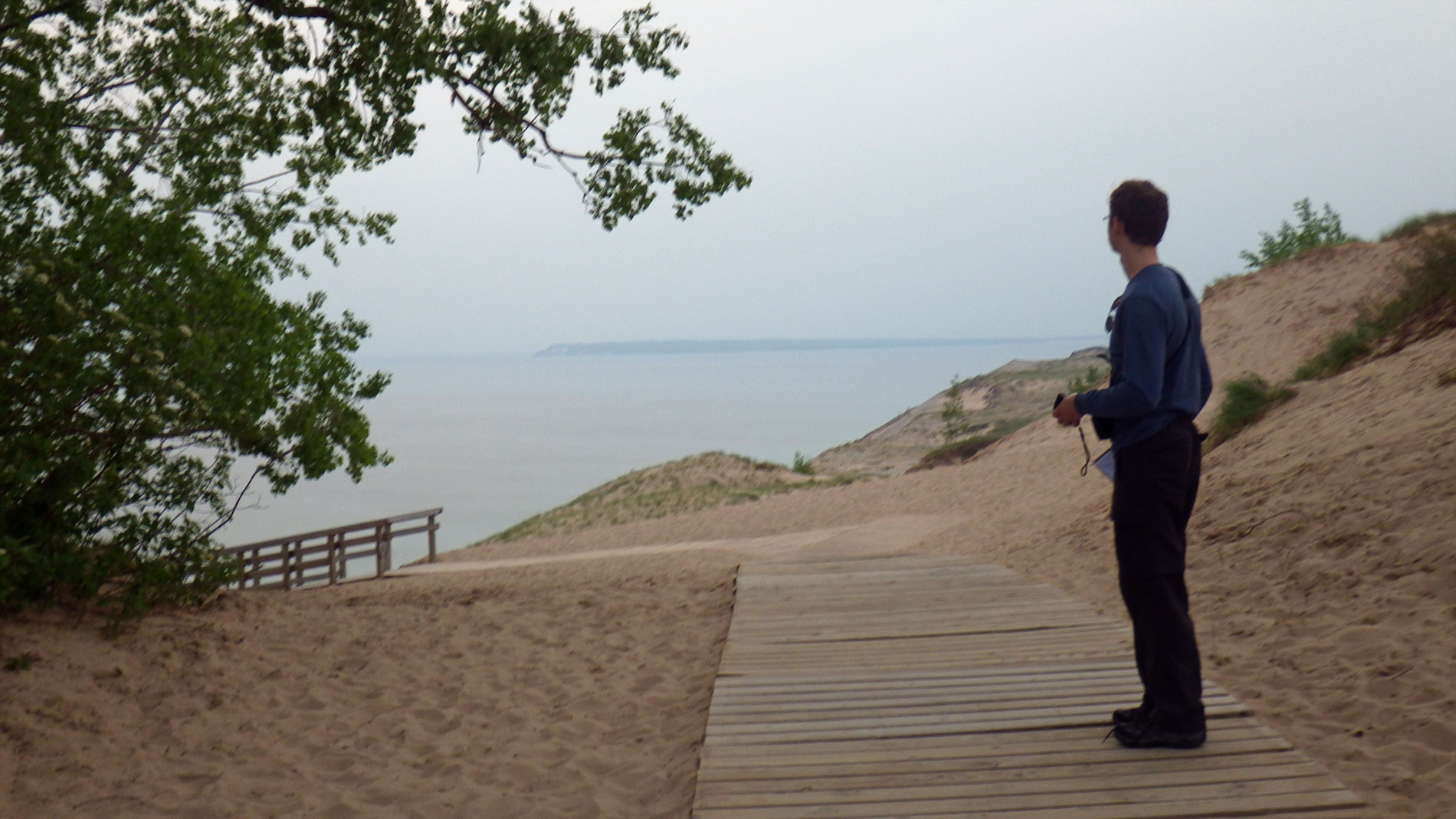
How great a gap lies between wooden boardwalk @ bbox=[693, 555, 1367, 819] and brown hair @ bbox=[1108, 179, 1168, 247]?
1887 millimetres

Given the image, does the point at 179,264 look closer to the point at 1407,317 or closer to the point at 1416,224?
the point at 1407,317

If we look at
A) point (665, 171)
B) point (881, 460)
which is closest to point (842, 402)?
point (881, 460)

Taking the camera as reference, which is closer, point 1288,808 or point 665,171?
point 1288,808

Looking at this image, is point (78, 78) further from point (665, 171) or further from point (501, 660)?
point (501, 660)

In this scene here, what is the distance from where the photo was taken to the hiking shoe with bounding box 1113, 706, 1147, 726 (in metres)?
4.12

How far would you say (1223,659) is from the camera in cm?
550

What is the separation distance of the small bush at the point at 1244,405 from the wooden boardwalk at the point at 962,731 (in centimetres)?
Result: 642

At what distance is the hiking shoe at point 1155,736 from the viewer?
3965mm

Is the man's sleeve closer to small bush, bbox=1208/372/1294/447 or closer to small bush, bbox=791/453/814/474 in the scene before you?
small bush, bbox=1208/372/1294/447

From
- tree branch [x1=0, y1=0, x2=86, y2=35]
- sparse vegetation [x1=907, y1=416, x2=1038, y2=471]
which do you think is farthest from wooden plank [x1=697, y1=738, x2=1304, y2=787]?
sparse vegetation [x1=907, y1=416, x2=1038, y2=471]

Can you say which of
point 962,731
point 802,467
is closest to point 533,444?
point 802,467

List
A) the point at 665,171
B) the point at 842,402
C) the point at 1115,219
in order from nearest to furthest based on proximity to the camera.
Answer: the point at 1115,219, the point at 665,171, the point at 842,402

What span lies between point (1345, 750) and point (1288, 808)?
0.83 m

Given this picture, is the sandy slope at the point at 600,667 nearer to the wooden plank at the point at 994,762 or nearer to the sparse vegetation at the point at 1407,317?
the wooden plank at the point at 994,762
